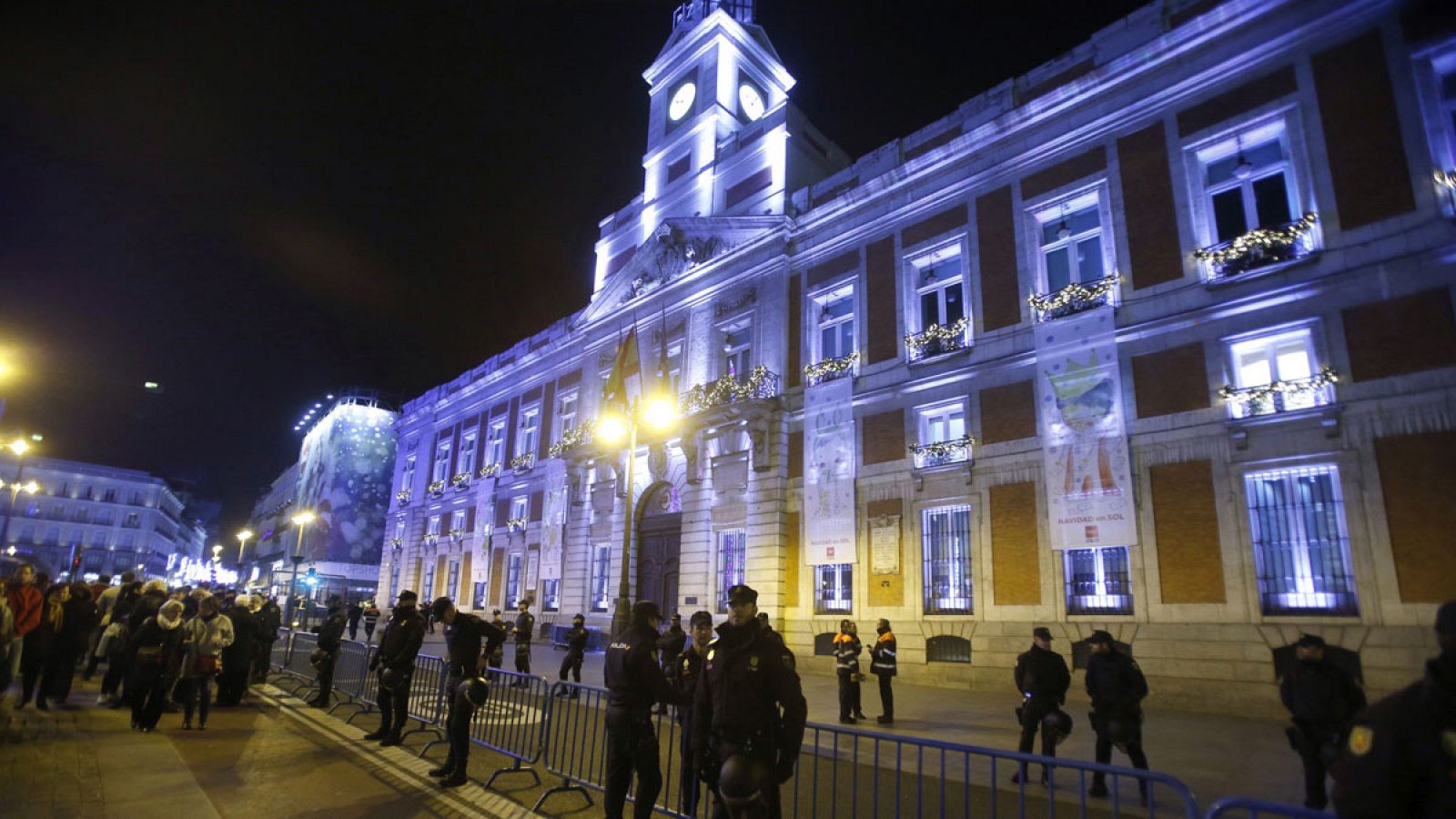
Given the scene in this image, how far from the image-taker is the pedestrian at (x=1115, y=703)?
759 cm

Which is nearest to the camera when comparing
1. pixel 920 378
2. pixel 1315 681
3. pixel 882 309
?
pixel 1315 681

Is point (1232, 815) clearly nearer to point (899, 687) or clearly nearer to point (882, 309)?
point (899, 687)

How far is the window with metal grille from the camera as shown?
1512 cm

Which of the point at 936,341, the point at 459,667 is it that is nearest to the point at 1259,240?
the point at 936,341

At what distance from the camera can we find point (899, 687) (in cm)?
1717

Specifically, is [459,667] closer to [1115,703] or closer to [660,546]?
[1115,703]

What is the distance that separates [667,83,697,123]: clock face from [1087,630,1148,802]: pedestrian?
29.0 metres

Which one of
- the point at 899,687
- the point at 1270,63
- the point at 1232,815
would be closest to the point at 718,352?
the point at 899,687

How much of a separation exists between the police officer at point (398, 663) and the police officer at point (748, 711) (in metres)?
5.20

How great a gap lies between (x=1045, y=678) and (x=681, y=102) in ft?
98.3

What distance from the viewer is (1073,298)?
16969 mm

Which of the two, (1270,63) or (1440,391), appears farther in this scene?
(1270,63)

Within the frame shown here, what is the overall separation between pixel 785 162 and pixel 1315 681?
2192 cm

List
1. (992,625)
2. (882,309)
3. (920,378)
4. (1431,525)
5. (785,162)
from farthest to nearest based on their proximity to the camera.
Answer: (785,162)
(882,309)
(920,378)
(992,625)
(1431,525)
